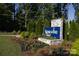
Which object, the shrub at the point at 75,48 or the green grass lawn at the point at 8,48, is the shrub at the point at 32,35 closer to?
the green grass lawn at the point at 8,48

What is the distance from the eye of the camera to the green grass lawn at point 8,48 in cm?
269

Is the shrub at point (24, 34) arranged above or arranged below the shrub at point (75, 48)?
above

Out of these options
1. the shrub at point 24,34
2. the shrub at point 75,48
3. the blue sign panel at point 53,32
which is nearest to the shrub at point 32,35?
the shrub at point 24,34

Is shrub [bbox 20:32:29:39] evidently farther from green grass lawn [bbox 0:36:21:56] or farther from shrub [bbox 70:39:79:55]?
shrub [bbox 70:39:79:55]

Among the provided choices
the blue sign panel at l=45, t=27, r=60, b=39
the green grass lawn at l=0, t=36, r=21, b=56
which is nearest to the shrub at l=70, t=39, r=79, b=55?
the blue sign panel at l=45, t=27, r=60, b=39

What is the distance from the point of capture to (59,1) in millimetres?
2699

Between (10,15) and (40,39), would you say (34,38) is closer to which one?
(40,39)

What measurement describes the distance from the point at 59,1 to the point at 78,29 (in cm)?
42

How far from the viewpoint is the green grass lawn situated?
2.69 m

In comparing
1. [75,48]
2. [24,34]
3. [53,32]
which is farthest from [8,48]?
[75,48]

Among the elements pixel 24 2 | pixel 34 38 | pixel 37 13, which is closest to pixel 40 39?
pixel 34 38

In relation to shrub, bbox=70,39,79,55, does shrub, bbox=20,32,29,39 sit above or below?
above

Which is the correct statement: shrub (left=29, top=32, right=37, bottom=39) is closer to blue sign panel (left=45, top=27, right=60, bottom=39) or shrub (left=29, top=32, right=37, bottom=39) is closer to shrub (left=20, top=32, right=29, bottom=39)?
shrub (left=20, top=32, right=29, bottom=39)

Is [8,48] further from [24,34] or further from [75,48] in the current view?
[75,48]
